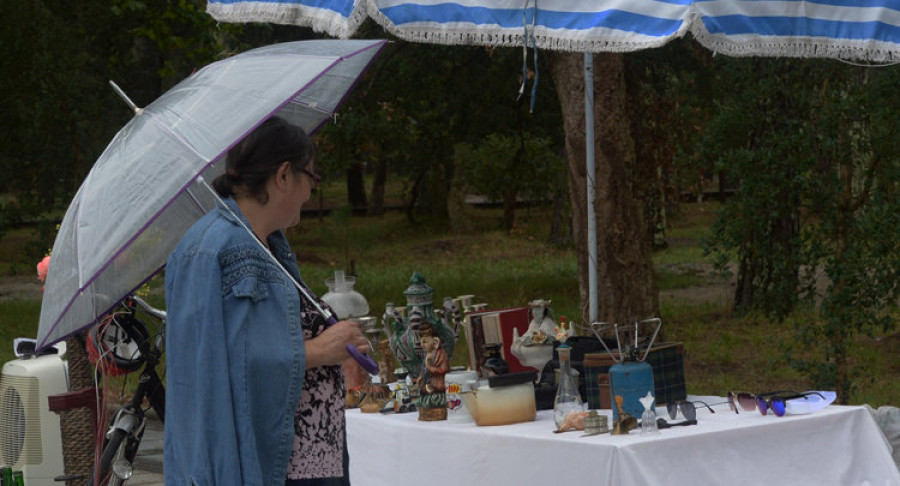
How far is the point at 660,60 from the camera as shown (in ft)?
54.2

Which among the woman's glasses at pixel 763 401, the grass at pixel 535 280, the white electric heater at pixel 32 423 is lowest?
the grass at pixel 535 280

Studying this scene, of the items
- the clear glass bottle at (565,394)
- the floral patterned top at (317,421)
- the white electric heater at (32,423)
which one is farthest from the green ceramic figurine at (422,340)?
the white electric heater at (32,423)

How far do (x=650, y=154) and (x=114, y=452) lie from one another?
1100 cm

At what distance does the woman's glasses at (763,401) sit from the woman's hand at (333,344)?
66.2 inches

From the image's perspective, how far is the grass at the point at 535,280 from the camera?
1131 cm

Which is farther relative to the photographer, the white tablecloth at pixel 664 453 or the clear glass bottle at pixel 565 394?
the clear glass bottle at pixel 565 394

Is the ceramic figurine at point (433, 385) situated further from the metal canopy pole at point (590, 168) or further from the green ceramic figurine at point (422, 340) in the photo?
the metal canopy pole at point (590, 168)

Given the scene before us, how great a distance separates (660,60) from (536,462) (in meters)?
13.3

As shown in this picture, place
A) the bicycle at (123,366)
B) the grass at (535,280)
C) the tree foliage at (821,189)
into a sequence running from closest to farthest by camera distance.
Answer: the bicycle at (123,366) → the tree foliage at (821,189) → the grass at (535,280)

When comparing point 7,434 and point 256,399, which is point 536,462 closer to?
point 256,399

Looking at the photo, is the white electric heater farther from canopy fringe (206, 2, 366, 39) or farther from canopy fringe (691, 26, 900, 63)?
canopy fringe (691, 26, 900, 63)

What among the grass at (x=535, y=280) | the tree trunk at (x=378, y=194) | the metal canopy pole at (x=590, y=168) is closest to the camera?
the metal canopy pole at (x=590, y=168)

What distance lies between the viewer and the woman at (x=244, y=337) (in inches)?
115

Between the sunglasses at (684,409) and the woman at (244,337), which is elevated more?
the woman at (244,337)
